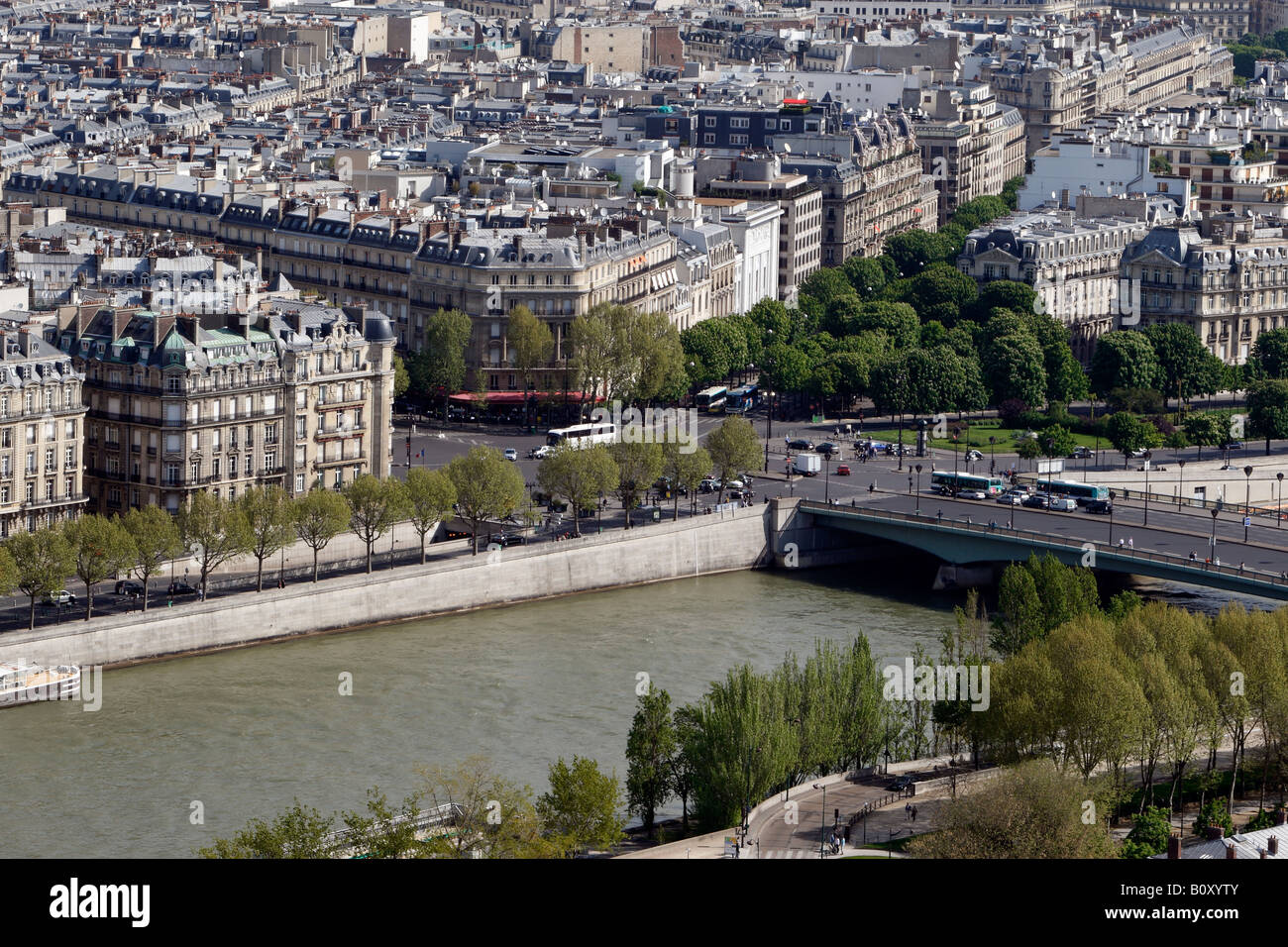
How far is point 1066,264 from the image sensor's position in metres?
87.4

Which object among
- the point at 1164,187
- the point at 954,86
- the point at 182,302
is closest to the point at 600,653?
the point at 182,302

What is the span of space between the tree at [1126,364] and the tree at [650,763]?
A: 42000 mm

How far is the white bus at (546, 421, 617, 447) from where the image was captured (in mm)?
65550

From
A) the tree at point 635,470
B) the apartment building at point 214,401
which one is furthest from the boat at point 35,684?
the tree at point 635,470

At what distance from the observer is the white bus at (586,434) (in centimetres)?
6555

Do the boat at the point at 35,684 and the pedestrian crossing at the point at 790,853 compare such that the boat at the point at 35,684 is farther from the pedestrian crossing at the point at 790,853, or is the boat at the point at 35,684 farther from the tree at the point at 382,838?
the pedestrian crossing at the point at 790,853

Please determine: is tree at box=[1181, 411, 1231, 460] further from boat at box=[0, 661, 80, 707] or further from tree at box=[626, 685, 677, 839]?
tree at box=[626, 685, 677, 839]

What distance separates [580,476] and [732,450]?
5.68 m

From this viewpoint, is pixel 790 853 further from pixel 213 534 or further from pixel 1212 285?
pixel 1212 285

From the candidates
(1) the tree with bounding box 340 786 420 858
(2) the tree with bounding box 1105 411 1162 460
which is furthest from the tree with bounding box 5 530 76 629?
(2) the tree with bounding box 1105 411 1162 460

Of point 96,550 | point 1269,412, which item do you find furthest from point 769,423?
point 96,550

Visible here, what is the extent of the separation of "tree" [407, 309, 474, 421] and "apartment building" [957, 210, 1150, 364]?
22830 mm
